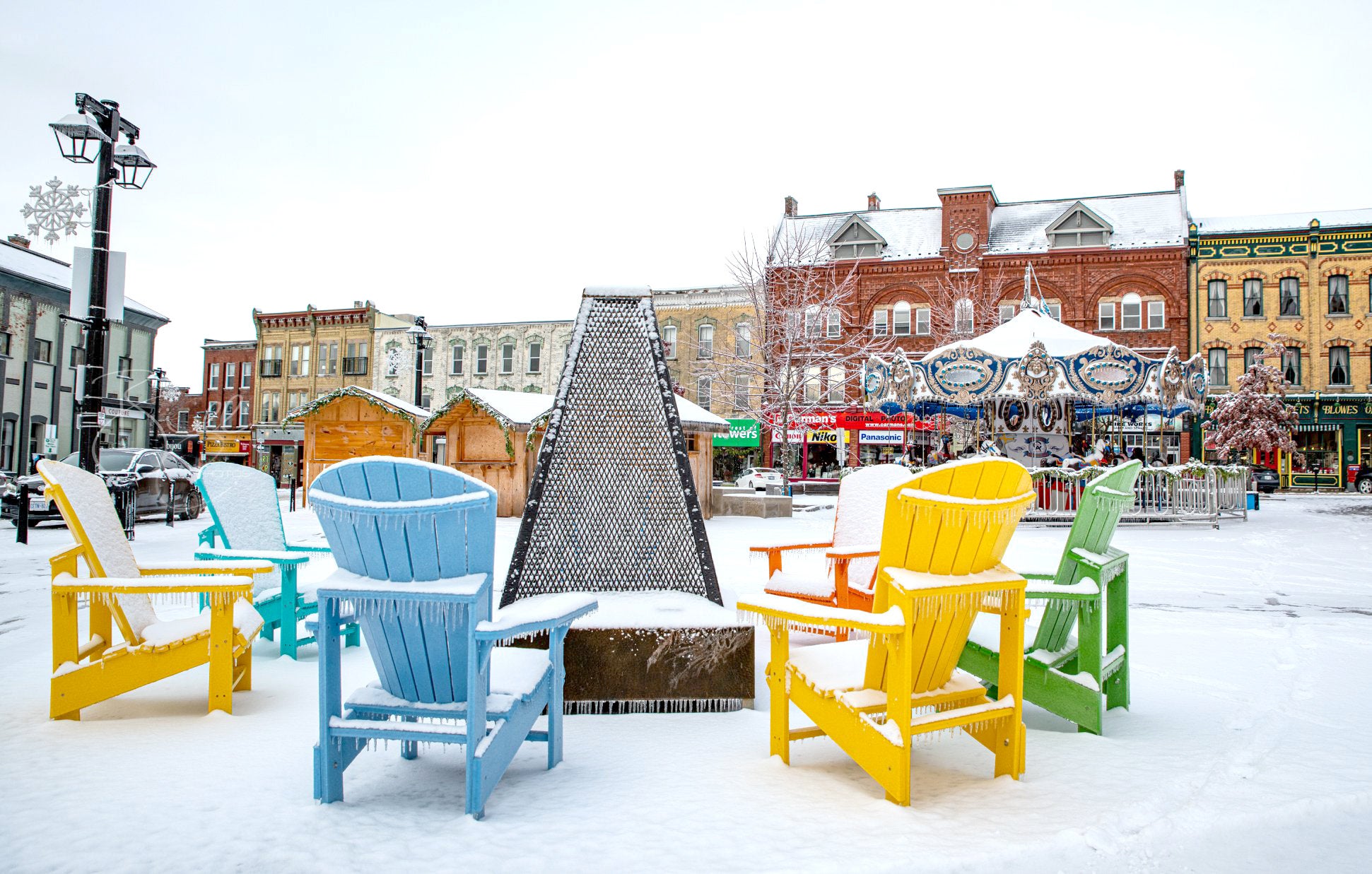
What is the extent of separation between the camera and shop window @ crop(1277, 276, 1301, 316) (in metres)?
32.4

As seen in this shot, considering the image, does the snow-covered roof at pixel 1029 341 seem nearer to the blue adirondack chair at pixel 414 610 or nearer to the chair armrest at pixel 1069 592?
the chair armrest at pixel 1069 592

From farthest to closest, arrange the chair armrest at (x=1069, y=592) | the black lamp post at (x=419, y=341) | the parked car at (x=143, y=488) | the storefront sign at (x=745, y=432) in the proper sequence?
the storefront sign at (x=745, y=432)
the black lamp post at (x=419, y=341)
the parked car at (x=143, y=488)
the chair armrest at (x=1069, y=592)

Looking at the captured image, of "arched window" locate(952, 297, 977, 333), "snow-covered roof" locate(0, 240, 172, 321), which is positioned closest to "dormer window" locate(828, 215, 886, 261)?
"arched window" locate(952, 297, 977, 333)

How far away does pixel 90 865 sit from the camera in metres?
2.33

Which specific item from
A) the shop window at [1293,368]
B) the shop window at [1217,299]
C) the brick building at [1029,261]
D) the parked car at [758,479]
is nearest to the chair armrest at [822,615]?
the parked car at [758,479]

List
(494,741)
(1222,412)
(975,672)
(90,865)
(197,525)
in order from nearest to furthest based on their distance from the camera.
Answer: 1. (90,865)
2. (494,741)
3. (975,672)
4. (197,525)
5. (1222,412)

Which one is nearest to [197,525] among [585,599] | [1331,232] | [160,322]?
[585,599]

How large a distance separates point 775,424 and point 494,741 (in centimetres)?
2141

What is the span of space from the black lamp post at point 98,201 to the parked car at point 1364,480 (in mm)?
39804

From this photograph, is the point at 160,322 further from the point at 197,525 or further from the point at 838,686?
the point at 838,686

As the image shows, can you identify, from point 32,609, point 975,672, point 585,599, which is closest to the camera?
point 585,599

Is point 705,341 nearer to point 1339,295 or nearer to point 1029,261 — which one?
point 1029,261

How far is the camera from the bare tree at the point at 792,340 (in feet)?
74.3

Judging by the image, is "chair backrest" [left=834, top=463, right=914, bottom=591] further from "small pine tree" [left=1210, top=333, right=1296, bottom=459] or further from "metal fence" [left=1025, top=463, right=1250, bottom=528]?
"small pine tree" [left=1210, top=333, right=1296, bottom=459]
